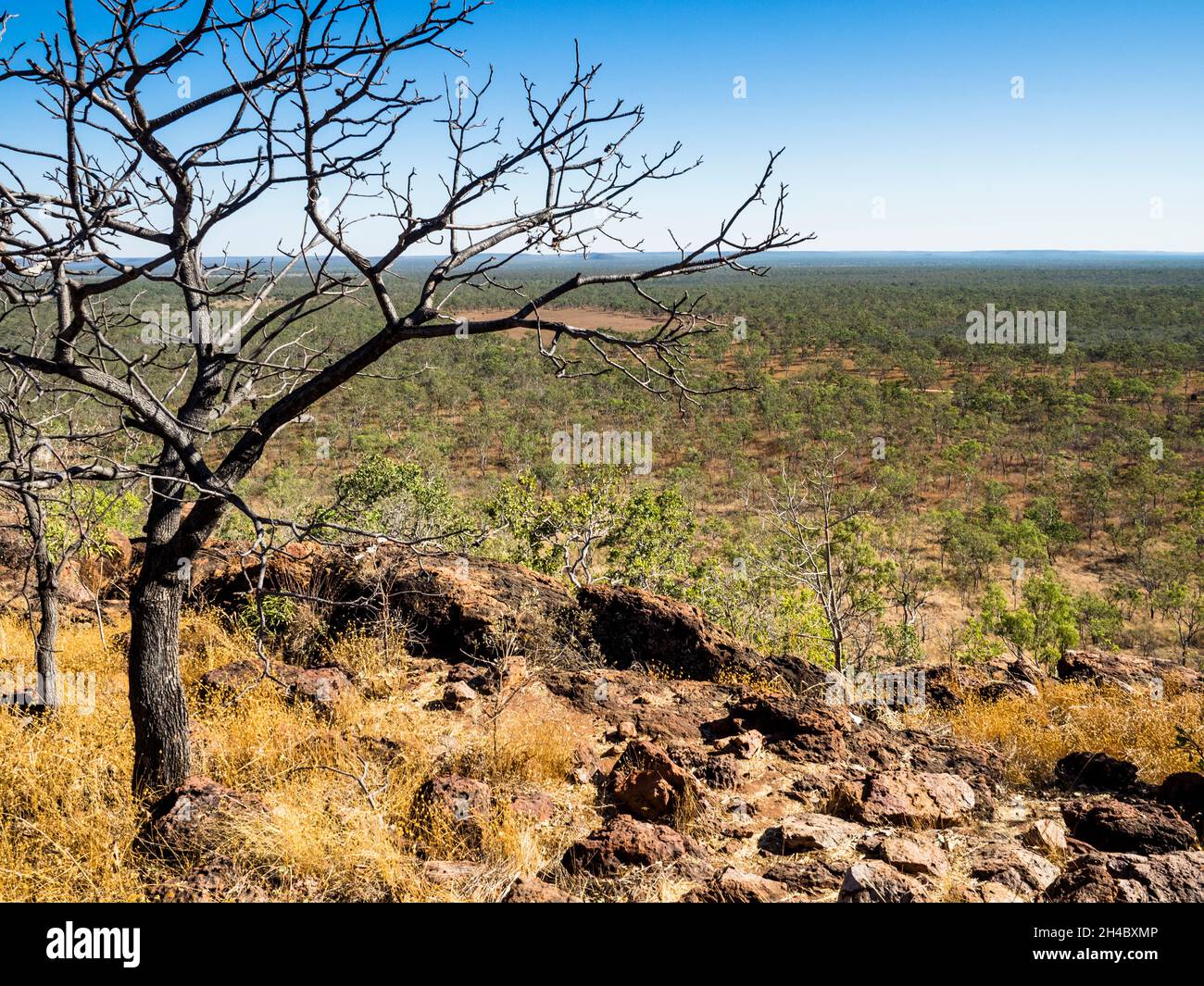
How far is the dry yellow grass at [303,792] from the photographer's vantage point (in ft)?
10.1

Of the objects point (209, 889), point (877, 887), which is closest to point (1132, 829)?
point (877, 887)

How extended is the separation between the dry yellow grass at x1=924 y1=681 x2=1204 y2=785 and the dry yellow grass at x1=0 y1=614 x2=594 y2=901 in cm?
267

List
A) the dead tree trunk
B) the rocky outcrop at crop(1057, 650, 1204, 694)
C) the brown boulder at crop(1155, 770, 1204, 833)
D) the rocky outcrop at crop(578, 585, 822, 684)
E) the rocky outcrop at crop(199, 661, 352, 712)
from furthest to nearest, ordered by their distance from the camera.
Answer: the rocky outcrop at crop(1057, 650, 1204, 694) → the rocky outcrop at crop(578, 585, 822, 684) → the rocky outcrop at crop(199, 661, 352, 712) → the brown boulder at crop(1155, 770, 1204, 833) → the dead tree trunk

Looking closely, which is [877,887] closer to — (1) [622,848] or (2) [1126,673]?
(1) [622,848]

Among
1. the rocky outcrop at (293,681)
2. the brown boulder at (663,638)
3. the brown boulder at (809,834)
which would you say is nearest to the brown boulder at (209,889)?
the rocky outcrop at (293,681)

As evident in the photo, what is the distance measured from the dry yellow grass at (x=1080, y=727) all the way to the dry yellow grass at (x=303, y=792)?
2.67m

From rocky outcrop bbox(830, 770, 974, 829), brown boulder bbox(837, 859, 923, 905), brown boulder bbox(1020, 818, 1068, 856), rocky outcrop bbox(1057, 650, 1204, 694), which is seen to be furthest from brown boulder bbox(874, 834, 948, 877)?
rocky outcrop bbox(1057, 650, 1204, 694)

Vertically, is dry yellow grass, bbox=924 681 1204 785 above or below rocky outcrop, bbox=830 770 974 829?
below

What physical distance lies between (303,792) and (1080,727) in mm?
4714

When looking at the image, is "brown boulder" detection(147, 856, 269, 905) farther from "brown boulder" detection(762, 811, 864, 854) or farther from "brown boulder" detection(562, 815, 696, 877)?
"brown boulder" detection(762, 811, 864, 854)

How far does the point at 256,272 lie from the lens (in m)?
3.86

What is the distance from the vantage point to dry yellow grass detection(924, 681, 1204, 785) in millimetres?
4473

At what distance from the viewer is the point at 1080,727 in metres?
5.01

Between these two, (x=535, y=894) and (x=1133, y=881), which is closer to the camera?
(x=1133, y=881)
